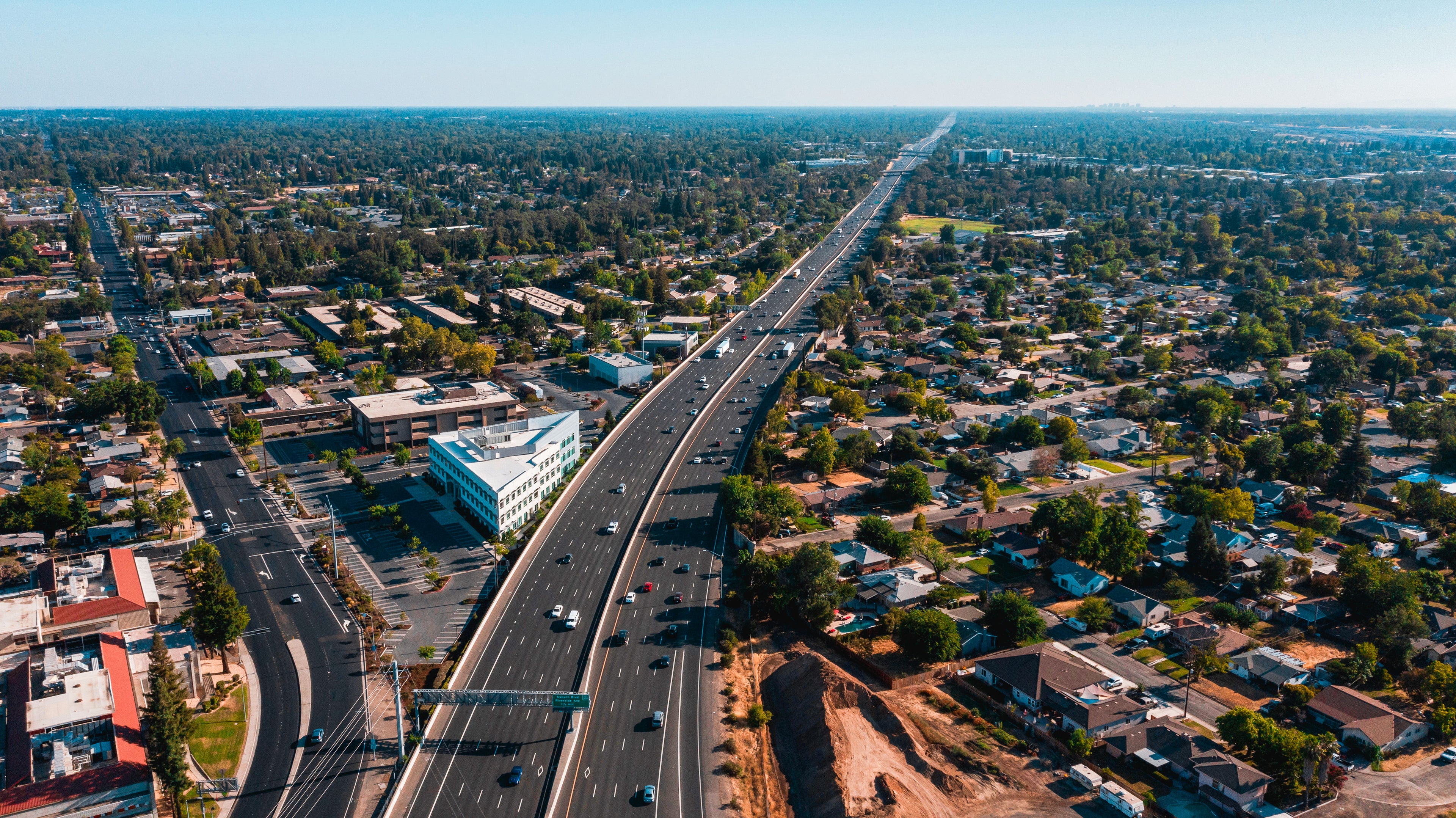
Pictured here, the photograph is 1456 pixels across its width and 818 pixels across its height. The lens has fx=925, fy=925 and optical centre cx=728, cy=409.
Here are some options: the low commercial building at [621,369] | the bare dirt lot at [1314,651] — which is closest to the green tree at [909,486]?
the bare dirt lot at [1314,651]

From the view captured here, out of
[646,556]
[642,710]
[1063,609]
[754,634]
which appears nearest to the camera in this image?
[642,710]

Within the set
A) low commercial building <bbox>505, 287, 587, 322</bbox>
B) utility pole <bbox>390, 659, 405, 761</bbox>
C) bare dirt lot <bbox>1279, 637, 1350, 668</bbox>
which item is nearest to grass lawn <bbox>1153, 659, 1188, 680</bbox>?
bare dirt lot <bbox>1279, 637, 1350, 668</bbox>

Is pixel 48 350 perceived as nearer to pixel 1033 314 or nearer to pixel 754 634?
pixel 754 634

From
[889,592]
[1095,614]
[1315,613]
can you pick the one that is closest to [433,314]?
Result: [889,592]

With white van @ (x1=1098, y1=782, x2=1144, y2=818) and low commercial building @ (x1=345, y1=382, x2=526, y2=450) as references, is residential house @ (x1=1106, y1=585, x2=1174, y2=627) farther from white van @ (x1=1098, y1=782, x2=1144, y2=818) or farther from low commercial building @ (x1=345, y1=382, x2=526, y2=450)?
low commercial building @ (x1=345, y1=382, x2=526, y2=450)

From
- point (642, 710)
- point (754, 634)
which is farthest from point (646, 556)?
point (642, 710)

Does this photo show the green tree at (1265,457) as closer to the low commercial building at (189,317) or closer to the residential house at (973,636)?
the residential house at (973,636)
